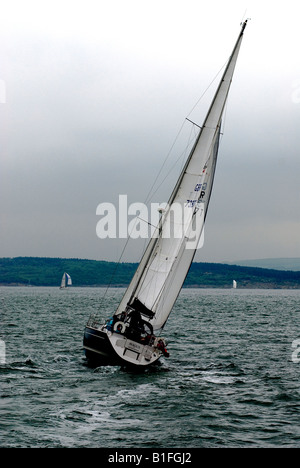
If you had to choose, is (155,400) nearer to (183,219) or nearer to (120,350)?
(120,350)

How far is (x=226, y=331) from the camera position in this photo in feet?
152

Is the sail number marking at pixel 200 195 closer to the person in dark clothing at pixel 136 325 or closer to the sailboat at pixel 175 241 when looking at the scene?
the sailboat at pixel 175 241

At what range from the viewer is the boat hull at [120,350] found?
23.6 meters

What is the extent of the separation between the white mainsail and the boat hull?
69.0 inches

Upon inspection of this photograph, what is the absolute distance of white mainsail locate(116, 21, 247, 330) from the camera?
25.2m

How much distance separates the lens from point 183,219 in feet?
82.8

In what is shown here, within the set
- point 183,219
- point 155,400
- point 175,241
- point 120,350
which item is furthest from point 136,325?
point 155,400

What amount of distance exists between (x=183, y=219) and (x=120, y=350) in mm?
6241

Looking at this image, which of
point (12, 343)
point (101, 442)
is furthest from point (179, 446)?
point (12, 343)

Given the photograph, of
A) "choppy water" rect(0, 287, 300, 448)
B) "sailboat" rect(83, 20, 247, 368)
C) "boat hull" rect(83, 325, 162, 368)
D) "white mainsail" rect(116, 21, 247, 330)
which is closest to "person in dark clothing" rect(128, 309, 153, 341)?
"sailboat" rect(83, 20, 247, 368)

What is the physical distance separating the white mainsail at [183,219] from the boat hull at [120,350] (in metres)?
1.75

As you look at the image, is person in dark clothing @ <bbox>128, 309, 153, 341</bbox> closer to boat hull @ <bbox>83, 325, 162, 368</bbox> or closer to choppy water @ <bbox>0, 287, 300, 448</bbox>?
boat hull @ <bbox>83, 325, 162, 368</bbox>

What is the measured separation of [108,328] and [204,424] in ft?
29.2

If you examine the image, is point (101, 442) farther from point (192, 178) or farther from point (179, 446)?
point (192, 178)
